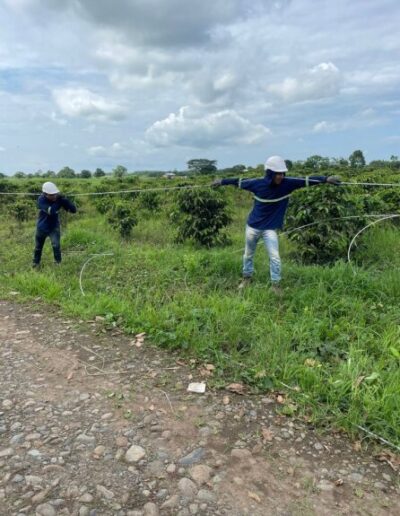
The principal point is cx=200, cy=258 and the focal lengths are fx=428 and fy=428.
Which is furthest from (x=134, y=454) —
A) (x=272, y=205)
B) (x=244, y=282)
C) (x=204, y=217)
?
(x=204, y=217)

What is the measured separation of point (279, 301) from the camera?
202 inches

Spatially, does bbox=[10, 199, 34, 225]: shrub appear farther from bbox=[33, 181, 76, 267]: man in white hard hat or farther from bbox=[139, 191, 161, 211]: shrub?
bbox=[33, 181, 76, 267]: man in white hard hat

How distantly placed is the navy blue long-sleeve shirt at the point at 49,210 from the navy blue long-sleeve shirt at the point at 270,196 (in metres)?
3.23

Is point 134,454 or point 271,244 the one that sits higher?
point 271,244

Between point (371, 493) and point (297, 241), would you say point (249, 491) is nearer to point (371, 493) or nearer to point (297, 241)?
point (371, 493)

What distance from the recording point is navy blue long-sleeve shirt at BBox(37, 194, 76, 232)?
7039 millimetres

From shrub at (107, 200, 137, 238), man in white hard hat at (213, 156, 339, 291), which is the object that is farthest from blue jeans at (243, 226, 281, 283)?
shrub at (107, 200, 137, 238)

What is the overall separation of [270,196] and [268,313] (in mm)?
1504

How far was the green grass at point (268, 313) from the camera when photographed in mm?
3389

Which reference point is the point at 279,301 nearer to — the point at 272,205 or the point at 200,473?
the point at 272,205

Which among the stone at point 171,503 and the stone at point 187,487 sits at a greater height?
the stone at point 187,487

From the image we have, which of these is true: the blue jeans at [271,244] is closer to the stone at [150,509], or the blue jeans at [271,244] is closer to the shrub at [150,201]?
the stone at [150,509]

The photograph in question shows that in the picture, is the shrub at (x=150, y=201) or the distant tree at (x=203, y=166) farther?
the distant tree at (x=203, y=166)

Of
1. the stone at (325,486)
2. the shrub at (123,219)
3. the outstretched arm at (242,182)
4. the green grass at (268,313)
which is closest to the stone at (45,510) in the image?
the stone at (325,486)
